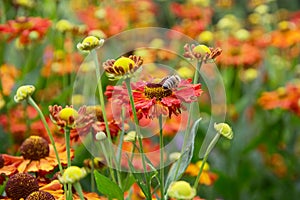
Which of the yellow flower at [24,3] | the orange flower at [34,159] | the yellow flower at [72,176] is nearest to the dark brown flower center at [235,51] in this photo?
the yellow flower at [24,3]

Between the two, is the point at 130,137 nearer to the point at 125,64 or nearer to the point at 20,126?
the point at 125,64

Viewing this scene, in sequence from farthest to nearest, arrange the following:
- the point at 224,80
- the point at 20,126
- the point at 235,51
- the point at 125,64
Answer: the point at 235,51 < the point at 224,80 < the point at 20,126 < the point at 125,64

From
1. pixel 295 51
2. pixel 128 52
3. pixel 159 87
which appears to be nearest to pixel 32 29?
pixel 128 52

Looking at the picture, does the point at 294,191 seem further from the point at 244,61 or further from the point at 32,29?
the point at 32,29

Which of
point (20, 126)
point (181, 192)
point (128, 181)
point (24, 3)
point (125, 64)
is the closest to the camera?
point (181, 192)

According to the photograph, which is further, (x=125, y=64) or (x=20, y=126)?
(x=20, y=126)

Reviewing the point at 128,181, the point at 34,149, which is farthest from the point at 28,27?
the point at 128,181

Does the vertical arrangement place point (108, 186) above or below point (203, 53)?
below

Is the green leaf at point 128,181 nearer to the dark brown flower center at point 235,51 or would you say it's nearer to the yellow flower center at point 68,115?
the yellow flower center at point 68,115
